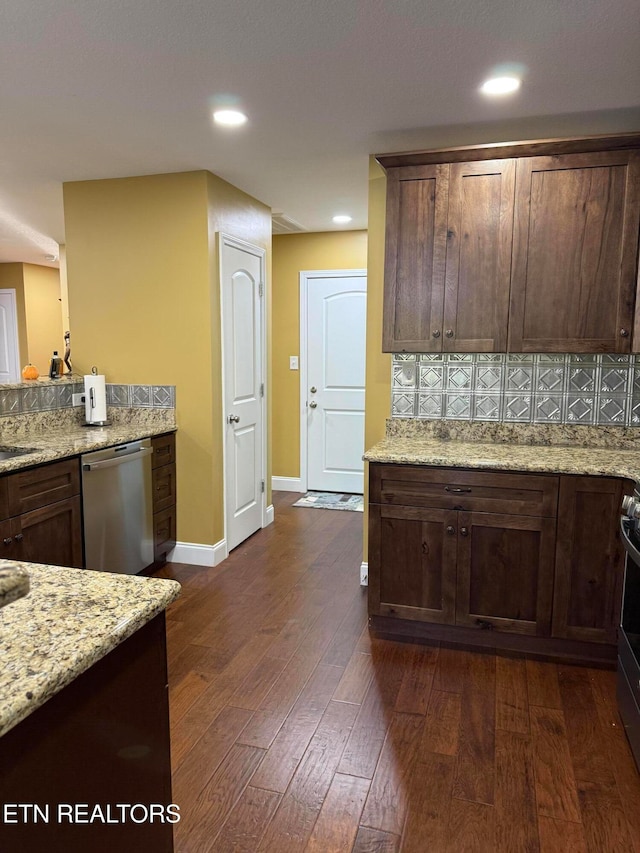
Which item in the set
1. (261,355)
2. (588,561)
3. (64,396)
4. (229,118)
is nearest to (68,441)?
(64,396)

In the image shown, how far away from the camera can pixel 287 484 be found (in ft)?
19.1

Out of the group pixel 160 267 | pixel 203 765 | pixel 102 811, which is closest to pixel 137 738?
pixel 102 811

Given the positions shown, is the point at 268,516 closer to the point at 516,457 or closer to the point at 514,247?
the point at 516,457

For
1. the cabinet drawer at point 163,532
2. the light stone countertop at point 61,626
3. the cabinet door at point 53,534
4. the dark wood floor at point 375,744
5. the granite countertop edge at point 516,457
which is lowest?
the dark wood floor at point 375,744

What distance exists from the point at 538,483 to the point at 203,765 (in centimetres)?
175

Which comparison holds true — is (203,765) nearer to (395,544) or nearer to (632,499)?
(395,544)

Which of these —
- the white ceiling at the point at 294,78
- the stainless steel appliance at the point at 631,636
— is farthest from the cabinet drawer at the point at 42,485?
the stainless steel appliance at the point at 631,636

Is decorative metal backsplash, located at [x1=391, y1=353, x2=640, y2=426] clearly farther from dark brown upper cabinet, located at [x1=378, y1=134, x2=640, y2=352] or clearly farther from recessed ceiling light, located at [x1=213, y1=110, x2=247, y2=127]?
recessed ceiling light, located at [x1=213, y1=110, x2=247, y2=127]

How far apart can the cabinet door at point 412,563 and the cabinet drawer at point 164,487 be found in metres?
1.49

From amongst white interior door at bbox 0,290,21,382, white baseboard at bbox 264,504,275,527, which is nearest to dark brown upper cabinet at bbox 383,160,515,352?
white baseboard at bbox 264,504,275,527

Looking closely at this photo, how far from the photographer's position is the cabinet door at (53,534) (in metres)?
2.72

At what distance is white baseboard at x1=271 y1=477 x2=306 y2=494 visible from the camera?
5.79 metres

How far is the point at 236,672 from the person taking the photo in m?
2.60

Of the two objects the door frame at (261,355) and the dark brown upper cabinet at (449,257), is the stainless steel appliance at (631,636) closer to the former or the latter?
the dark brown upper cabinet at (449,257)
